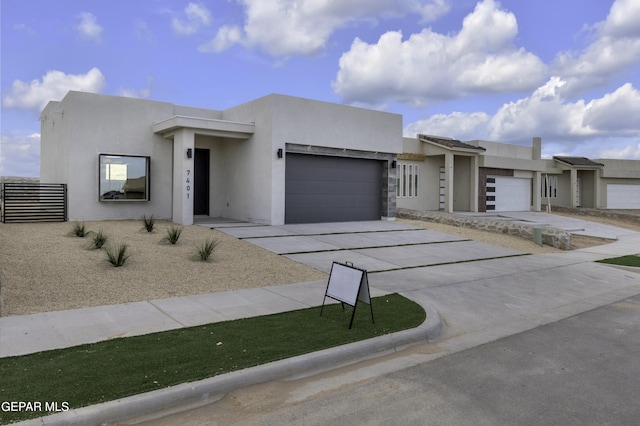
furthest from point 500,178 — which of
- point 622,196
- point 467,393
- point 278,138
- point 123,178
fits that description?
point 467,393

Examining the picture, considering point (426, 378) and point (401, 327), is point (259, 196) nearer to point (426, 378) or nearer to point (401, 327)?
point (401, 327)

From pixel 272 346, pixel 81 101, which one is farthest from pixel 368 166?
pixel 272 346

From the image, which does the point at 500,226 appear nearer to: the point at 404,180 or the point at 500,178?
the point at 404,180

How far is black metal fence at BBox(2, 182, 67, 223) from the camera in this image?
50.4 ft

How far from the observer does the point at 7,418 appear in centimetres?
366

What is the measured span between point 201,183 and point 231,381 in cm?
1577

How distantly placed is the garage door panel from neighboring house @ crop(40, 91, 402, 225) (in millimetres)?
27779

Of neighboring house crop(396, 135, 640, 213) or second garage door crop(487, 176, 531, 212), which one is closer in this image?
neighboring house crop(396, 135, 640, 213)

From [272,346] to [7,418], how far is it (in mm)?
2689

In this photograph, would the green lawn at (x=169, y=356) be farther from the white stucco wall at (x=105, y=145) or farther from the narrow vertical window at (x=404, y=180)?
the narrow vertical window at (x=404, y=180)

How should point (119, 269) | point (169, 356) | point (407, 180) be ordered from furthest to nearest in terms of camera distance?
point (407, 180), point (119, 269), point (169, 356)

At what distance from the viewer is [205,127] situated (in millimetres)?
16328

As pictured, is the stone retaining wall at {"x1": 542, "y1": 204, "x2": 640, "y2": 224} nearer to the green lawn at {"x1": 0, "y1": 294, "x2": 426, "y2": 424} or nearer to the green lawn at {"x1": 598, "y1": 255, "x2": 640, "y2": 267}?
the green lawn at {"x1": 598, "y1": 255, "x2": 640, "y2": 267}

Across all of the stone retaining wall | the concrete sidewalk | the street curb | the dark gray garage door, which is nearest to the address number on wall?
the concrete sidewalk
